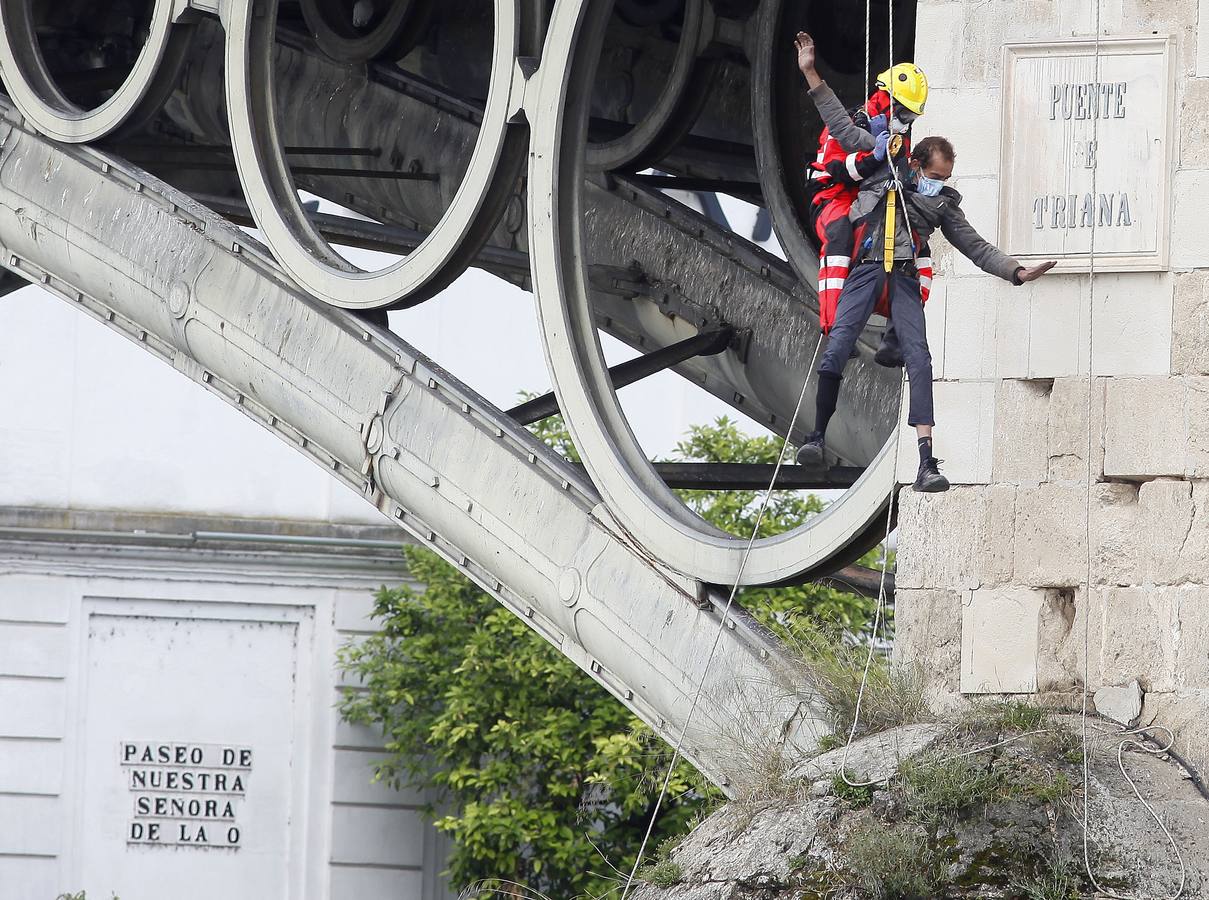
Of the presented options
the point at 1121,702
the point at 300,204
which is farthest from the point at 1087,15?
the point at 300,204

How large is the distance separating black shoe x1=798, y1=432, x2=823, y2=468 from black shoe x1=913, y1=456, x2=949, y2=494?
44 centimetres

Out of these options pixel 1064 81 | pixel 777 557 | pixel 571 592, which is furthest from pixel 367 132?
pixel 1064 81

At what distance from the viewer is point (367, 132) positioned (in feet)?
54.9

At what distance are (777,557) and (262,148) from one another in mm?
4754

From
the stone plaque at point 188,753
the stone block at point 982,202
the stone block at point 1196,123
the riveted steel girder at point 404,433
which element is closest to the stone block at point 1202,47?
the stone block at point 1196,123

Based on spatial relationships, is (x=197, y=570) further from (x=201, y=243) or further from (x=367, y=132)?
(x=201, y=243)

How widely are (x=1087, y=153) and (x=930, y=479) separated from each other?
4.38ft

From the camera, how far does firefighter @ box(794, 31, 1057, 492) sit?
27.7ft

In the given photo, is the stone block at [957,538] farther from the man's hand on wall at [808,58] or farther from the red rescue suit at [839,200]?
the man's hand on wall at [808,58]

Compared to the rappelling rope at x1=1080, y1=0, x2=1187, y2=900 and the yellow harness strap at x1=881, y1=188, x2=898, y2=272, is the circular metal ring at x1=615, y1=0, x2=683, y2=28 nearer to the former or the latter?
the yellow harness strap at x1=881, y1=188, x2=898, y2=272

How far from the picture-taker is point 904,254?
873 cm

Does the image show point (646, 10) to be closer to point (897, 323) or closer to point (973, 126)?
point (973, 126)

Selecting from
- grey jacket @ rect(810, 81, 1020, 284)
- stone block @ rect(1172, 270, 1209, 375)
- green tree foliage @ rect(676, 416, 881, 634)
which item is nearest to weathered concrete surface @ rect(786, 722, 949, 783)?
stone block @ rect(1172, 270, 1209, 375)

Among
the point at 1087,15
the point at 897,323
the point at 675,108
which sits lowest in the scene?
the point at 897,323
